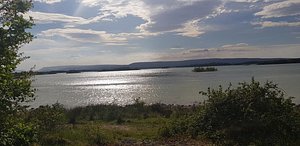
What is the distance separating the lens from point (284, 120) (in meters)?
17.7

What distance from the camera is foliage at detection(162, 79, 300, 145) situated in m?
17.1

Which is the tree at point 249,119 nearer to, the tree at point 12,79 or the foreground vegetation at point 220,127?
the foreground vegetation at point 220,127

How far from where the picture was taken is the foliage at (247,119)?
17.1 meters

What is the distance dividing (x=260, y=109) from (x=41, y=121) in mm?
11155

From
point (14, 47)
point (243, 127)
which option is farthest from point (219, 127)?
point (14, 47)

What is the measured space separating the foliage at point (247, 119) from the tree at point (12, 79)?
9.43 meters

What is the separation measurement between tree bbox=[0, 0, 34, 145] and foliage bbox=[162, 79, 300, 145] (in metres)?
9.43

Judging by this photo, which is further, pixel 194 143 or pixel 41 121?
pixel 41 121

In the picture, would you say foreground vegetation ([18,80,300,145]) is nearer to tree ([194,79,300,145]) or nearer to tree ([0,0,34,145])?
tree ([194,79,300,145])

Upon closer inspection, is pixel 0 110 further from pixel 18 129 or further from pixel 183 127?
pixel 183 127

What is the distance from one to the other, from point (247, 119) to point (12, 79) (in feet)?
39.2

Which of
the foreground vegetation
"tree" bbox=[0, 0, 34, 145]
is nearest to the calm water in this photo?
the foreground vegetation

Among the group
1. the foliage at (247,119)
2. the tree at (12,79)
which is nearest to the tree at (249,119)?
the foliage at (247,119)

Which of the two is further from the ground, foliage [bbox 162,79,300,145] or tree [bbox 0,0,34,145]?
tree [bbox 0,0,34,145]
